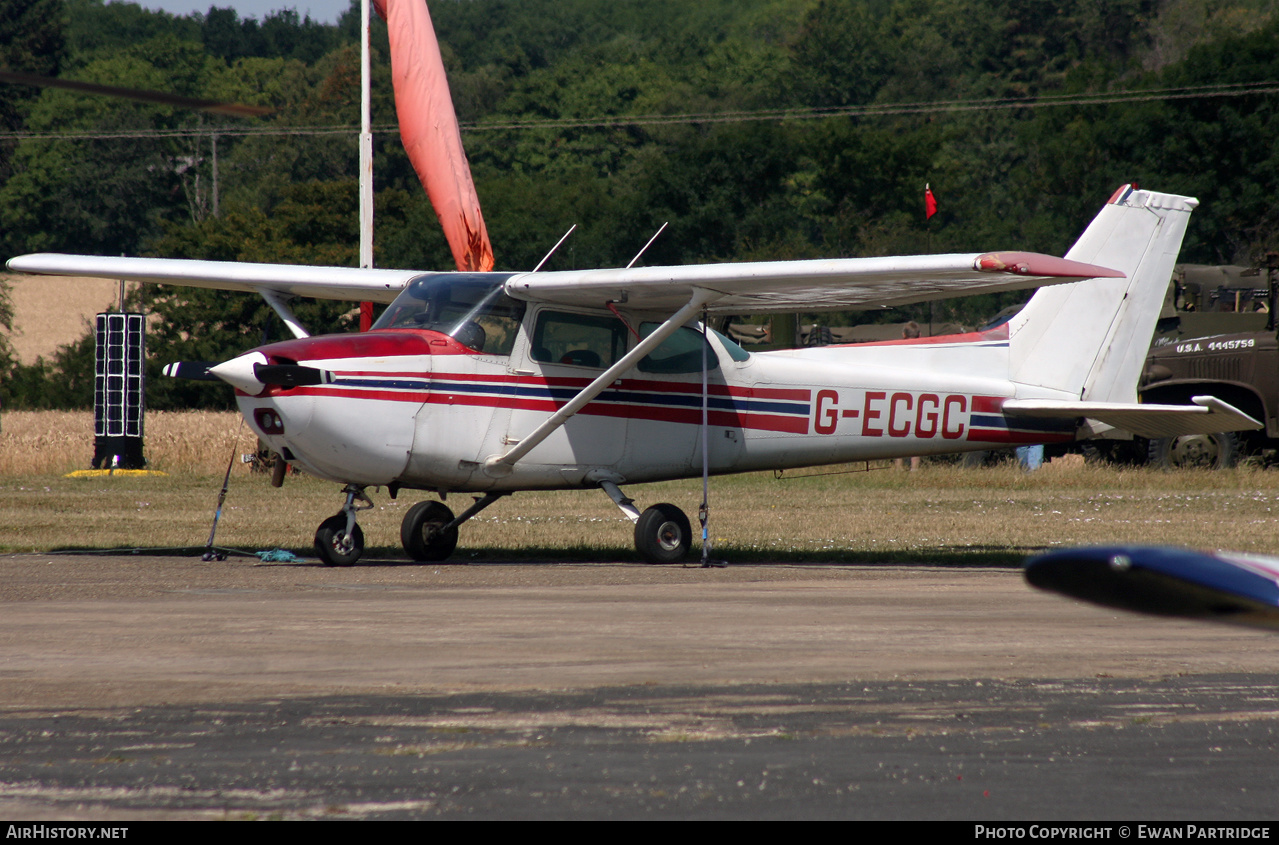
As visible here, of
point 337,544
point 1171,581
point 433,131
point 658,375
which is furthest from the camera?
point 433,131

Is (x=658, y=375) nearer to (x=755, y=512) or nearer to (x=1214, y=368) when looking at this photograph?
(x=755, y=512)

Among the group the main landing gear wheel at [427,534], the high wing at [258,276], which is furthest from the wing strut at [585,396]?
the high wing at [258,276]

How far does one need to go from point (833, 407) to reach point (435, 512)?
3.53m

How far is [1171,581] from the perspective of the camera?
2258mm

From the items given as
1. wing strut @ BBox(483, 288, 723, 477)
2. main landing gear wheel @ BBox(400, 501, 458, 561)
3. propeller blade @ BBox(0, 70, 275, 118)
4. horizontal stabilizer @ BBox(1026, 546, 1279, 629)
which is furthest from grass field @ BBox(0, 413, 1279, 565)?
horizontal stabilizer @ BBox(1026, 546, 1279, 629)

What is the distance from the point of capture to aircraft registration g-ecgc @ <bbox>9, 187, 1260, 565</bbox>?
34.5 ft

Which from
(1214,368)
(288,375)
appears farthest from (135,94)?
(1214,368)

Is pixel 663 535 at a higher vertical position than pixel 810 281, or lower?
lower

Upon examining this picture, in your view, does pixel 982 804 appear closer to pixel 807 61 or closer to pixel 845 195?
pixel 845 195

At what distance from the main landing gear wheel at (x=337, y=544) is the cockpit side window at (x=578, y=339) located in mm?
2031

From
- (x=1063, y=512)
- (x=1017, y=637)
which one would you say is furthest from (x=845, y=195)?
(x=1017, y=637)

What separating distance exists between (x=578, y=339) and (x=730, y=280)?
5.27 ft

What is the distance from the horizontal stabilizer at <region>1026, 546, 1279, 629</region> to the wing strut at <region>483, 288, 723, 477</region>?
873cm

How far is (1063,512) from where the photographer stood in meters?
15.7
